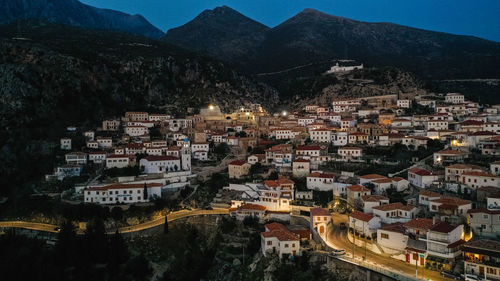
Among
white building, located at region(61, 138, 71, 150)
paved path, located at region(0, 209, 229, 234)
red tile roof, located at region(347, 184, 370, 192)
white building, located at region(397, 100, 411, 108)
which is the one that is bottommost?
paved path, located at region(0, 209, 229, 234)

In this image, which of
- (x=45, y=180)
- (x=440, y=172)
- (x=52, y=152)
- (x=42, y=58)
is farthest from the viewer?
(x=42, y=58)

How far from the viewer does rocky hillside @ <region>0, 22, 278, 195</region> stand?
181ft

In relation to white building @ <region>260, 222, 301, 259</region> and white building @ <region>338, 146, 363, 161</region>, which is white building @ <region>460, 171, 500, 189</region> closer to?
white building @ <region>338, 146, 363, 161</region>

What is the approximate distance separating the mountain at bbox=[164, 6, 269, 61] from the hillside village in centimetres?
8246

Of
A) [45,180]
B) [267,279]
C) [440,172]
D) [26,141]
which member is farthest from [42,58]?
[440,172]

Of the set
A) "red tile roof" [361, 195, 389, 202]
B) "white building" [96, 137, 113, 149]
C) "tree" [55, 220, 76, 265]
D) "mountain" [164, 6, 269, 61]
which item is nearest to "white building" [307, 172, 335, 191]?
"red tile roof" [361, 195, 389, 202]

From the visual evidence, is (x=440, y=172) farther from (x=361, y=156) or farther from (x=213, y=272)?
(x=213, y=272)

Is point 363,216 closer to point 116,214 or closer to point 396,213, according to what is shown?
point 396,213

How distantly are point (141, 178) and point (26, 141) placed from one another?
2138 cm

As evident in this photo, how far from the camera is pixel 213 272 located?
31875 mm

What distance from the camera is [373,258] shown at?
2675 cm

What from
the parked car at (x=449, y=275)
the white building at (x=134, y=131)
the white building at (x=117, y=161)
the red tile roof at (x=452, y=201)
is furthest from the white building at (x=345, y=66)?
the parked car at (x=449, y=275)

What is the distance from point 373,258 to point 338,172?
17.4 meters

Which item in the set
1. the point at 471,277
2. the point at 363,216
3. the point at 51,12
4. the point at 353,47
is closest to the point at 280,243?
the point at 363,216
